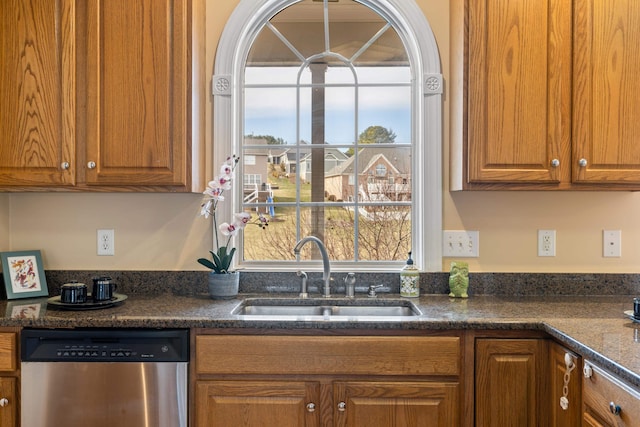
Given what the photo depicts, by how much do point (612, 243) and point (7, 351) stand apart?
2.59 m

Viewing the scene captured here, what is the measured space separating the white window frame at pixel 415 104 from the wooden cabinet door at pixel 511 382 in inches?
24.6

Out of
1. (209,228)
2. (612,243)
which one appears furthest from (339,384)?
(612,243)

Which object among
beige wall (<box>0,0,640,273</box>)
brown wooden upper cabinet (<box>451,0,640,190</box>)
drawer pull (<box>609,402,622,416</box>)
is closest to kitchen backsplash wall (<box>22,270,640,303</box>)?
beige wall (<box>0,0,640,273</box>)

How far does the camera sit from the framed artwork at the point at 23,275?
2088 millimetres

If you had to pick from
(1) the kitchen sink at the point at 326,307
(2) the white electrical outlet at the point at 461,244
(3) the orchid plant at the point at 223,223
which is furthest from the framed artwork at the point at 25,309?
(2) the white electrical outlet at the point at 461,244

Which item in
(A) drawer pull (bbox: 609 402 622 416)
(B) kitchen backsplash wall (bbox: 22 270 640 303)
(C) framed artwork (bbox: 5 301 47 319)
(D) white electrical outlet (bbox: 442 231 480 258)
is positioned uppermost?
(D) white electrical outlet (bbox: 442 231 480 258)

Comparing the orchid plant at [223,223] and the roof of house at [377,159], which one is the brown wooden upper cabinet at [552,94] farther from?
the orchid plant at [223,223]

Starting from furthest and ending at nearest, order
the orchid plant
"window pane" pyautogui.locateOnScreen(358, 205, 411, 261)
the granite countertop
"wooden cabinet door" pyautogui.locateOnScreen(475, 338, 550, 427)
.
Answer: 1. "window pane" pyautogui.locateOnScreen(358, 205, 411, 261)
2. the orchid plant
3. "wooden cabinet door" pyautogui.locateOnScreen(475, 338, 550, 427)
4. the granite countertop

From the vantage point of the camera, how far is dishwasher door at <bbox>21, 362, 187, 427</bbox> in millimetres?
1672

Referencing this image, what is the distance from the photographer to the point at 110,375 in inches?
65.7

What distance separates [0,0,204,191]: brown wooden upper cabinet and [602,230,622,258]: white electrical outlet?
1.97 meters

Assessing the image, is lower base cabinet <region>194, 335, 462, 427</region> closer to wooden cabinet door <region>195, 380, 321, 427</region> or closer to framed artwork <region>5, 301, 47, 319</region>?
wooden cabinet door <region>195, 380, 321, 427</region>

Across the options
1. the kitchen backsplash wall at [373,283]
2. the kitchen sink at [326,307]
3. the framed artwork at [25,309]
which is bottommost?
the kitchen sink at [326,307]

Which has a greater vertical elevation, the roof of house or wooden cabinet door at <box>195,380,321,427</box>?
the roof of house
